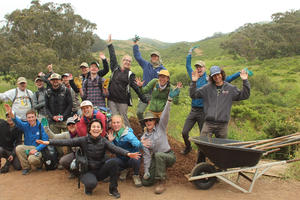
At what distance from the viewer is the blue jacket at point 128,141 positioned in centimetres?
439

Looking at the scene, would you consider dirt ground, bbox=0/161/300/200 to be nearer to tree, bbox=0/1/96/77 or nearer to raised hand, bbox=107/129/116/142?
raised hand, bbox=107/129/116/142

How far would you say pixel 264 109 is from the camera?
13227mm

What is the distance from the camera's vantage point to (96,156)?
165 inches

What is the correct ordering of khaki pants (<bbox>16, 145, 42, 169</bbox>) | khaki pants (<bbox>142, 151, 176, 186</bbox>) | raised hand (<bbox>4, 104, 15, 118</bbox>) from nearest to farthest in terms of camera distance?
1. khaki pants (<bbox>142, 151, 176, 186</bbox>)
2. raised hand (<bbox>4, 104, 15, 118</bbox>)
3. khaki pants (<bbox>16, 145, 42, 169</bbox>)

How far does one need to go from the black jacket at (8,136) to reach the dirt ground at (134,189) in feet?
2.15

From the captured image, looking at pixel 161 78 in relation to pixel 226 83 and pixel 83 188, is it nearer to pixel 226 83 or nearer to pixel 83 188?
pixel 226 83

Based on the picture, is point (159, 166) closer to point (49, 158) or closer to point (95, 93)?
point (95, 93)

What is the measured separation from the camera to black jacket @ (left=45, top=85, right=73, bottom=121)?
5508 mm

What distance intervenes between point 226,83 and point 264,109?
998cm

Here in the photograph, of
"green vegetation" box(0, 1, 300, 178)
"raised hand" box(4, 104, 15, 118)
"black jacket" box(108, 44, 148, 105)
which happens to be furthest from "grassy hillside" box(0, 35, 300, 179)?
"raised hand" box(4, 104, 15, 118)

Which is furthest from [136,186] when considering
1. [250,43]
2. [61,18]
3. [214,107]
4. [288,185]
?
[250,43]

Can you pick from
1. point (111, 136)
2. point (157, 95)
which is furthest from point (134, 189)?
point (157, 95)

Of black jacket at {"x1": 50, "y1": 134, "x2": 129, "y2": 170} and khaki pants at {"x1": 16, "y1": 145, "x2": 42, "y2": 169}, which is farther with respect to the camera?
khaki pants at {"x1": 16, "y1": 145, "x2": 42, "y2": 169}

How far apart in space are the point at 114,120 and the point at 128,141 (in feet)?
1.42
